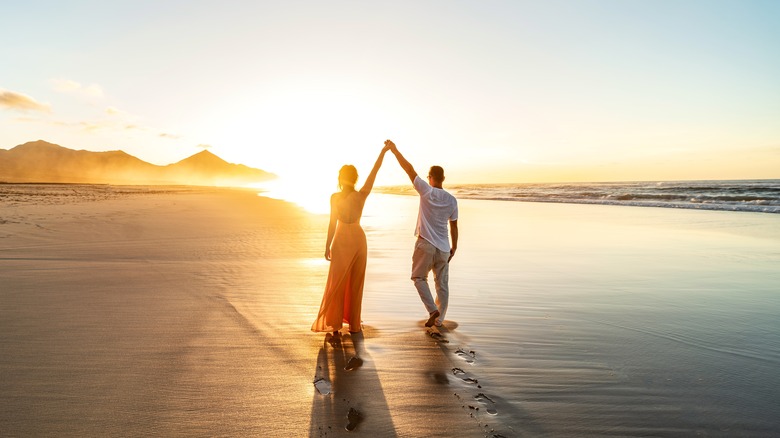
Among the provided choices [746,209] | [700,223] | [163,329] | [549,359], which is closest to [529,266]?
[549,359]

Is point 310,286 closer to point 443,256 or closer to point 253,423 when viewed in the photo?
point 443,256

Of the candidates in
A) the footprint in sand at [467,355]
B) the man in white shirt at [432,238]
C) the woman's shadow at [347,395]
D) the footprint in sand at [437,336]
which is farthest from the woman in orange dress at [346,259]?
the footprint in sand at [467,355]

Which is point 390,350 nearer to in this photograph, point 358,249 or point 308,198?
point 358,249

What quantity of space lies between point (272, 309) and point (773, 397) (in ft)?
17.9

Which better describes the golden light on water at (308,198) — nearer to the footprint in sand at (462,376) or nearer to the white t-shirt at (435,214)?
the white t-shirt at (435,214)

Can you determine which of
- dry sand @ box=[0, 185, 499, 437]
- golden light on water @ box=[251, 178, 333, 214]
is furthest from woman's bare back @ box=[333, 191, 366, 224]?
golden light on water @ box=[251, 178, 333, 214]

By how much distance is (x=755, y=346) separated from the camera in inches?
Answer: 180

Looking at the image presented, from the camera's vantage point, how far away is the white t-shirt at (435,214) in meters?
5.34

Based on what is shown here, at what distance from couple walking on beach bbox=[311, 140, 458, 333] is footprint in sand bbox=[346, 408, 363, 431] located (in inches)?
67.3

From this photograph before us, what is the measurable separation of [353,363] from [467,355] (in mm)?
1207

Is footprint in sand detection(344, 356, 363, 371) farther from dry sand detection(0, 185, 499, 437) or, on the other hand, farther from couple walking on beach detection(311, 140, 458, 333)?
couple walking on beach detection(311, 140, 458, 333)

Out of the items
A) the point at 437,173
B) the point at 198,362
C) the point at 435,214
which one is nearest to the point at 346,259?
the point at 435,214

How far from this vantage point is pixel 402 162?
17.3 feet

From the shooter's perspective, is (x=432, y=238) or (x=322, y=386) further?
(x=432, y=238)
